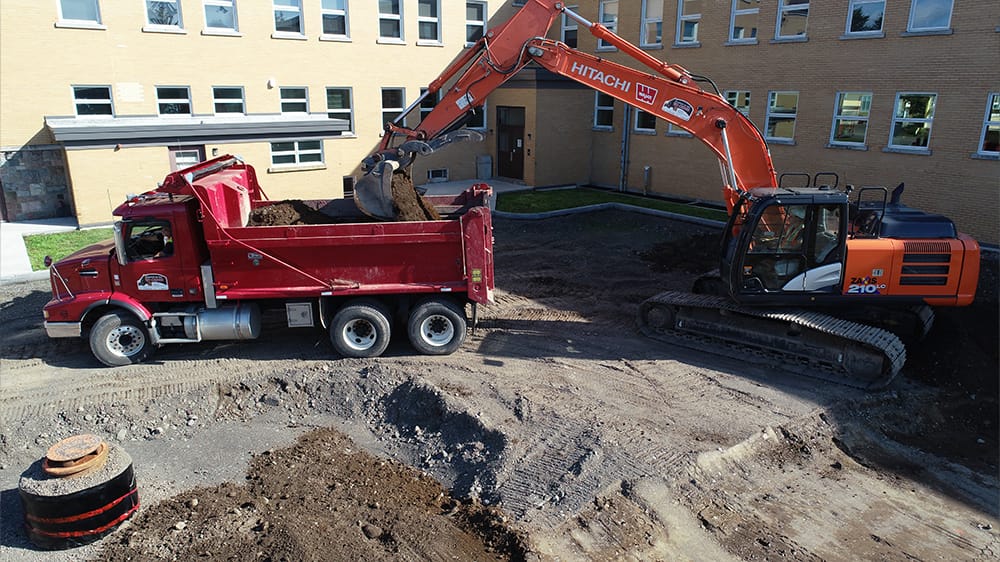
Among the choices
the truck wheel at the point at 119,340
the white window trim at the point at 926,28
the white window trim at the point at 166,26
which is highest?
the white window trim at the point at 166,26

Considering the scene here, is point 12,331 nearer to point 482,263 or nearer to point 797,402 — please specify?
point 482,263

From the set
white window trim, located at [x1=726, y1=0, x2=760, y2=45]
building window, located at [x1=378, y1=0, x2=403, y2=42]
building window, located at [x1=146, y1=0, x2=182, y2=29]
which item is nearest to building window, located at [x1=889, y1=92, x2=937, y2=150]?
white window trim, located at [x1=726, y1=0, x2=760, y2=45]

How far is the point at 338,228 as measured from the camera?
10133 millimetres

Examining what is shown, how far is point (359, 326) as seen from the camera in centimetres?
1077

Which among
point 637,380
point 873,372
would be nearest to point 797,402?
point 873,372

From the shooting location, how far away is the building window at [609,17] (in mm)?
25219

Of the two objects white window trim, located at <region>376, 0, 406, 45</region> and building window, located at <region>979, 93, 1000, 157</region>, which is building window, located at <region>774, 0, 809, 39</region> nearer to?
building window, located at <region>979, 93, 1000, 157</region>

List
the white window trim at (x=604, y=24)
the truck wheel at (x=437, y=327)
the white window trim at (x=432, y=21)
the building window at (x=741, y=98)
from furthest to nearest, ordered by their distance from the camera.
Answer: the white window trim at (x=604, y=24)
the white window trim at (x=432, y=21)
the building window at (x=741, y=98)
the truck wheel at (x=437, y=327)

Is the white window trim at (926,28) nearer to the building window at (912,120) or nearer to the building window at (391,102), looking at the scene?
the building window at (912,120)

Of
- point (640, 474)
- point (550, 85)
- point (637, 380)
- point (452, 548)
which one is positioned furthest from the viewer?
point (550, 85)

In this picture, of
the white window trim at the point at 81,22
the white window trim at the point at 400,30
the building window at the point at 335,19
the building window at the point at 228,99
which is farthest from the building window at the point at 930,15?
the white window trim at the point at 81,22

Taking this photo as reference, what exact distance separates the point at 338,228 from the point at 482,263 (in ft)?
7.10

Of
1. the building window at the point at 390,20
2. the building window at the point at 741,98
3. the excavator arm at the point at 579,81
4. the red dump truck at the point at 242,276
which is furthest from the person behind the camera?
the building window at the point at 390,20

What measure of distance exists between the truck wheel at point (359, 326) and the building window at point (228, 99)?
13.8m
